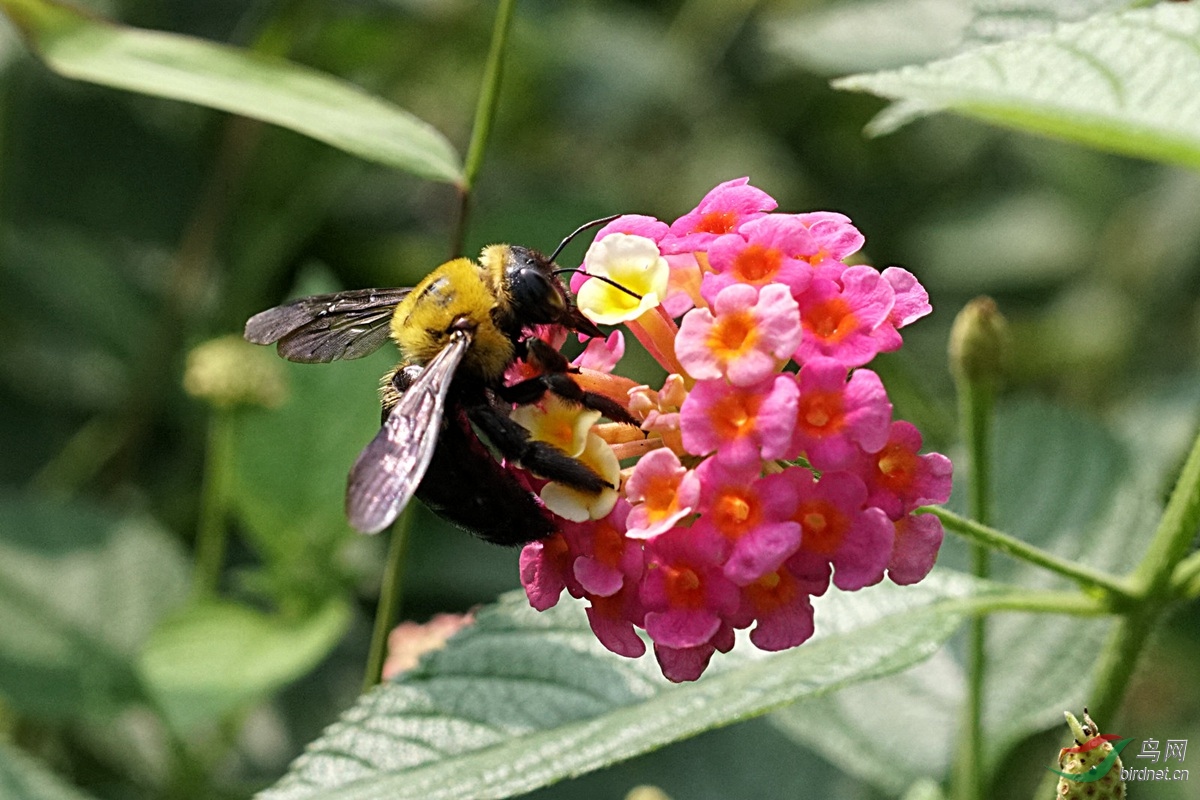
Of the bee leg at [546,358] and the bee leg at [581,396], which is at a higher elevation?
the bee leg at [546,358]

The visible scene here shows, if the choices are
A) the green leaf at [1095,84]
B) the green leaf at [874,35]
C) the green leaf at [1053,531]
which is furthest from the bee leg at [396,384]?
the green leaf at [874,35]

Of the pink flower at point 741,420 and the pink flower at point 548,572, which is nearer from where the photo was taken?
the pink flower at point 741,420

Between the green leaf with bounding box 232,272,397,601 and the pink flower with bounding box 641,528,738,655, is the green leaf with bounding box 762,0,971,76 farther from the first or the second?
the pink flower with bounding box 641,528,738,655

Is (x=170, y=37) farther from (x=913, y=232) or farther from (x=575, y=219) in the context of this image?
(x=913, y=232)

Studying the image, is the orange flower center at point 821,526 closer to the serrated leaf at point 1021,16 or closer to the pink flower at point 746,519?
the pink flower at point 746,519

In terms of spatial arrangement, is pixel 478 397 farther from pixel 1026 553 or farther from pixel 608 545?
pixel 1026 553

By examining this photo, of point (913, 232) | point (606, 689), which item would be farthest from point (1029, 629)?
point (913, 232)

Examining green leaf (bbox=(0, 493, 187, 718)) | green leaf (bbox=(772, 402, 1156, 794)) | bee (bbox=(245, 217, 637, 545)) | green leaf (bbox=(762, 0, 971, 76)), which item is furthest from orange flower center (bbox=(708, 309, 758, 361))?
green leaf (bbox=(0, 493, 187, 718))
